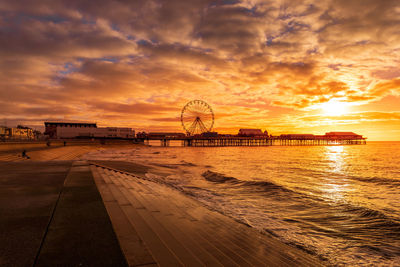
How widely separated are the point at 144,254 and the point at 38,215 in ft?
9.82

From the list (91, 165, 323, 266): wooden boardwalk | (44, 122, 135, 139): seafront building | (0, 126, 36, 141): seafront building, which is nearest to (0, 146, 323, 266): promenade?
(91, 165, 323, 266): wooden boardwalk

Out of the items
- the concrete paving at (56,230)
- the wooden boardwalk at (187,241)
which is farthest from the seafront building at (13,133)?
the wooden boardwalk at (187,241)

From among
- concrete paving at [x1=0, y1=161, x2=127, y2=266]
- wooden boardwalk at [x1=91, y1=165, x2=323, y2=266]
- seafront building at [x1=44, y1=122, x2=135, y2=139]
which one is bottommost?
wooden boardwalk at [x1=91, y1=165, x2=323, y2=266]

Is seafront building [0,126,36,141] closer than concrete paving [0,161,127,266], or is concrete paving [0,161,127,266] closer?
concrete paving [0,161,127,266]

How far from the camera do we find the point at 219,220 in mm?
6125

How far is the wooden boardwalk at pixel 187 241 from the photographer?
10.6 feet

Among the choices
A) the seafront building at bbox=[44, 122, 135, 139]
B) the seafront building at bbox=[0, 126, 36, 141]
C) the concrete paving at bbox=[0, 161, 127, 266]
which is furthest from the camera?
the seafront building at bbox=[44, 122, 135, 139]

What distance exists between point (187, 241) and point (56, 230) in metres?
2.30

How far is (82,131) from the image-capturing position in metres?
147

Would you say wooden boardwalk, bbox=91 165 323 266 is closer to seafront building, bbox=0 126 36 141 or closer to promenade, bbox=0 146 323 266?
promenade, bbox=0 146 323 266

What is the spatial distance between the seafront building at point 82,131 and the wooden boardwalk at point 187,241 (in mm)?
151821

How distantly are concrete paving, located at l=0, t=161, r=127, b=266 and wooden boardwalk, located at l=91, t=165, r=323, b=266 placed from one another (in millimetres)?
276

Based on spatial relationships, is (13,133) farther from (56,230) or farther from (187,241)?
(187,241)

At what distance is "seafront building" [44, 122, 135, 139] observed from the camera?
142625 millimetres
